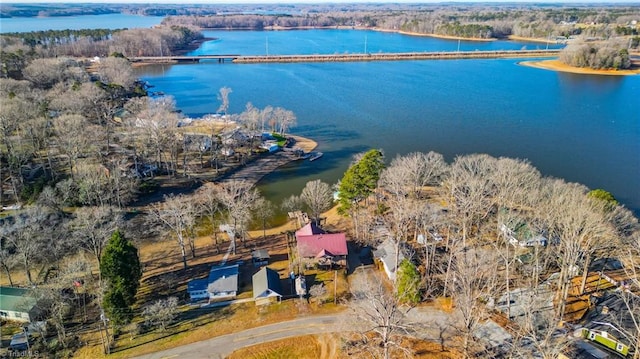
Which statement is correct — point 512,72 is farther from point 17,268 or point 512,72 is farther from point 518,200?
point 17,268

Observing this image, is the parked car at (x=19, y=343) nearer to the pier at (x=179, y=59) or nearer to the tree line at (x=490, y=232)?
the tree line at (x=490, y=232)

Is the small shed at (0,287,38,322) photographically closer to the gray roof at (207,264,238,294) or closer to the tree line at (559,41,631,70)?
the gray roof at (207,264,238,294)

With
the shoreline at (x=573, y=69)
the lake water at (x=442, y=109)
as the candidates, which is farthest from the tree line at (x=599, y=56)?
the lake water at (x=442, y=109)

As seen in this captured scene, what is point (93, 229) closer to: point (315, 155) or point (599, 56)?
point (315, 155)

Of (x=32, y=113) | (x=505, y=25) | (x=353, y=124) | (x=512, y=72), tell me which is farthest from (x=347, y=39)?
(x=32, y=113)

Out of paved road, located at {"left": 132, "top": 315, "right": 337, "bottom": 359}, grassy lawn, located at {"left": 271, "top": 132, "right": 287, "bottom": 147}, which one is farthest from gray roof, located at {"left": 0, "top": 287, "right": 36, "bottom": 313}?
grassy lawn, located at {"left": 271, "top": 132, "right": 287, "bottom": 147}
